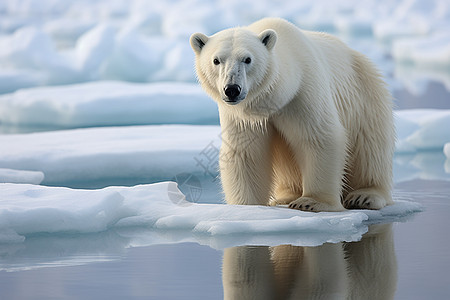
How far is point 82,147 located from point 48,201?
255cm

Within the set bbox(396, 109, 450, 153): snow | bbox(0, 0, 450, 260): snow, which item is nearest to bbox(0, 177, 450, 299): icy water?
bbox(0, 0, 450, 260): snow

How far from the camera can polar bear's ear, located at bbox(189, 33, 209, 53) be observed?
429cm

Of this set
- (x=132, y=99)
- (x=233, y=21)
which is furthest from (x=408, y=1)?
(x=132, y=99)

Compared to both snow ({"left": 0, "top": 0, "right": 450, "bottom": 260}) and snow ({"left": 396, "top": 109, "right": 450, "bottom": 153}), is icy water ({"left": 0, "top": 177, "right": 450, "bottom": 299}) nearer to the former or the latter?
snow ({"left": 0, "top": 0, "right": 450, "bottom": 260})

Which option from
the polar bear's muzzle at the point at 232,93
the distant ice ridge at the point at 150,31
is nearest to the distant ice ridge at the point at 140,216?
the polar bear's muzzle at the point at 232,93

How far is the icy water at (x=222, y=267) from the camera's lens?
3059 mm

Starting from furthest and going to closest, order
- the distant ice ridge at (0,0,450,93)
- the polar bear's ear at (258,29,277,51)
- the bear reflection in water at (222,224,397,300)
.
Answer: the distant ice ridge at (0,0,450,93)
the polar bear's ear at (258,29,277,51)
the bear reflection in water at (222,224,397,300)

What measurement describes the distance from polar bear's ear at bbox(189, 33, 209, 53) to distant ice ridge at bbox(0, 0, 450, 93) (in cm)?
951

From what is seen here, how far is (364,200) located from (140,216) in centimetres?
140

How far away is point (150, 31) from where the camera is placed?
2328cm

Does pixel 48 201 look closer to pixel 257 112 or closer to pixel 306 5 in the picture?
pixel 257 112

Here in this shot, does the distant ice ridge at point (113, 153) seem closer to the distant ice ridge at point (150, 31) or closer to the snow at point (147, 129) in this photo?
the snow at point (147, 129)

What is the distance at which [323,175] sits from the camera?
4531 mm

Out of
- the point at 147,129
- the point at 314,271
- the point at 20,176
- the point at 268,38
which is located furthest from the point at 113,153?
the point at 314,271
